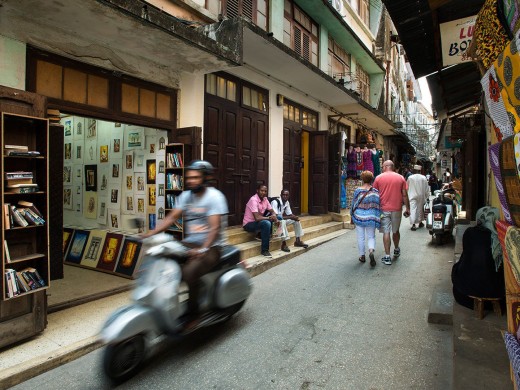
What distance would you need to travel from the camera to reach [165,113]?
6.32 metres

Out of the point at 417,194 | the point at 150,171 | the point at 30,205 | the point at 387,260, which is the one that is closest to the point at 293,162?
the point at 417,194

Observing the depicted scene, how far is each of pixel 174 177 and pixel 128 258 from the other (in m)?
1.56

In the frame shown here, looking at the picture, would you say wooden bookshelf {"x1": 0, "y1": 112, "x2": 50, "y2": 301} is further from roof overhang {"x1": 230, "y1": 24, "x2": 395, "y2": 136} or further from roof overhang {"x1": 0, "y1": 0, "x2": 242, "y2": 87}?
roof overhang {"x1": 230, "y1": 24, "x2": 395, "y2": 136}

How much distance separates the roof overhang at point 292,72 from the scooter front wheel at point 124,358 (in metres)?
5.26

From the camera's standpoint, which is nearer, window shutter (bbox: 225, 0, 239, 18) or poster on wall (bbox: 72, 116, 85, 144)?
poster on wall (bbox: 72, 116, 85, 144)

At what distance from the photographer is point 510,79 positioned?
163 centimetres

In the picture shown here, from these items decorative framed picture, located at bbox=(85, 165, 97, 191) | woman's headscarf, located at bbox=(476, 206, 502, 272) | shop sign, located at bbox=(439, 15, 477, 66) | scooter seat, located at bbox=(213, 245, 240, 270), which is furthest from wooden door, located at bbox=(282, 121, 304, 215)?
woman's headscarf, located at bbox=(476, 206, 502, 272)

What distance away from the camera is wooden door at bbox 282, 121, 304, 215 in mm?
10430

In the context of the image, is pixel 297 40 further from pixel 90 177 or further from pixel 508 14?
pixel 508 14

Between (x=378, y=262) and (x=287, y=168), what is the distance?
437 cm

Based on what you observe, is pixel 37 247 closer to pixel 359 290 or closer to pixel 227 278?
pixel 227 278

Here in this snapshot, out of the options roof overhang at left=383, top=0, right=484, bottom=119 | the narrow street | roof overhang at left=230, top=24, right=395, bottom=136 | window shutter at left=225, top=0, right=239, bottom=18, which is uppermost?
window shutter at left=225, top=0, right=239, bottom=18

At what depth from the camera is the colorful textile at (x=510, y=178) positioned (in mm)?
1688

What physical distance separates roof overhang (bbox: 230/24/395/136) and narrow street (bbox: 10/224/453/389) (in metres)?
4.59
